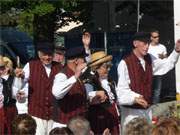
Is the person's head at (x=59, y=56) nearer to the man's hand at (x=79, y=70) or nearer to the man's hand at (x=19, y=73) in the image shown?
the man's hand at (x=19, y=73)

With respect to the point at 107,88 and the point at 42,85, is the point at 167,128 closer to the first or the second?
the point at 107,88

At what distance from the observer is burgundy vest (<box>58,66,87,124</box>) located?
18.9 ft

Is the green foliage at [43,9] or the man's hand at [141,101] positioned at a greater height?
the green foliage at [43,9]

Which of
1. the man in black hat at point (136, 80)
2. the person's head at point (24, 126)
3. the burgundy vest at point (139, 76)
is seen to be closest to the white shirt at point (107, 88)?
the man in black hat at point (136, 80)

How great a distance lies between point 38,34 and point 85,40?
182 inches

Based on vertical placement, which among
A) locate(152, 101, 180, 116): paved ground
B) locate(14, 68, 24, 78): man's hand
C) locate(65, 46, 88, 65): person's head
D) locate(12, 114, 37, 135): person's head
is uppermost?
locate(65, 46, 88, 65): person's head

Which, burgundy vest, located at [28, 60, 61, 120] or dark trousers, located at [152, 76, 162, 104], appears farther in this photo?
dark trousers, located at [152, 76, 162, 104]

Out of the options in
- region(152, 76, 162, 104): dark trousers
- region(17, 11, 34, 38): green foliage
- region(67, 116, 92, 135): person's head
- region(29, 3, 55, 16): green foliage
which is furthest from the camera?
region(17, 11, 34, 38): green foliage

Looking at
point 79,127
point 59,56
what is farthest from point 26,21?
point 79,127

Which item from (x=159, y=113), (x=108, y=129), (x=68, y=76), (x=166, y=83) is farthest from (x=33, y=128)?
(x=166, y=83)

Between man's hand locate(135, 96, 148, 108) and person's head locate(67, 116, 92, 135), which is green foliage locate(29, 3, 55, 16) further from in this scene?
person's head locate(67, 116, 92, 135)

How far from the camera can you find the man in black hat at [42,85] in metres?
6.09

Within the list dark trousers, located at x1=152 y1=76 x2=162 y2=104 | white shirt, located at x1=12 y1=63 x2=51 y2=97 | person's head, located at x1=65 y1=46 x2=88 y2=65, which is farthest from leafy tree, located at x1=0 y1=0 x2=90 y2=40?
person's head, located at x1=65 y1=46 x2=88 y2=65

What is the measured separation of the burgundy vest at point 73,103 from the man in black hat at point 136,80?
433 mm
